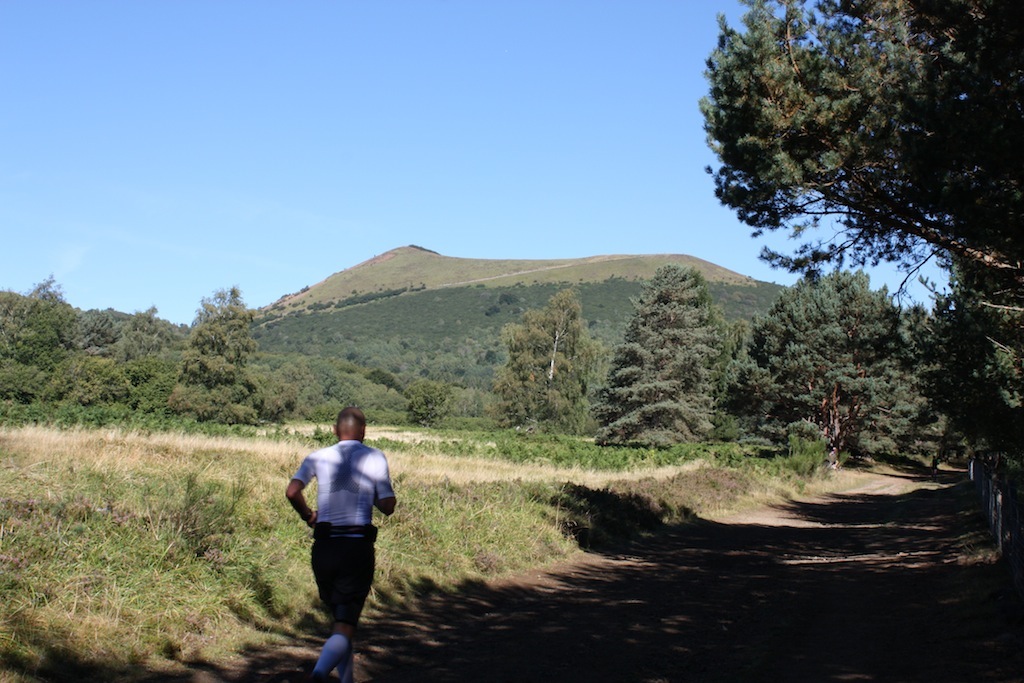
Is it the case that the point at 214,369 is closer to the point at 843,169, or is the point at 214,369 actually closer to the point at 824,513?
the point at 824,513

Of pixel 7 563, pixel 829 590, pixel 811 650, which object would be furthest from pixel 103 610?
pixel 829 590

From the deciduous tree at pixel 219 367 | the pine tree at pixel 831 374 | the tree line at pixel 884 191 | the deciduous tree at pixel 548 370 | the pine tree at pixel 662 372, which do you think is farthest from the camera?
the deciduous tree at pixel 548 370

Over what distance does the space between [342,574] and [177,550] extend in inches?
136

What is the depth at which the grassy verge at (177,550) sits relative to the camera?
21.3 feet

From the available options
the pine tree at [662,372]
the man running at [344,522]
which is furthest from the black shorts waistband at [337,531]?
the pine tree at [662,372]

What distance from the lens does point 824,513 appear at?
26219 mm

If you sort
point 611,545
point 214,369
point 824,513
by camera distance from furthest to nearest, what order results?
point 214,369, point 824,513, point 611,545

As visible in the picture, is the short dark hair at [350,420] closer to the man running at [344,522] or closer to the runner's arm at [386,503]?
the man running at [344,522]

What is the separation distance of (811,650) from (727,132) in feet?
26.7

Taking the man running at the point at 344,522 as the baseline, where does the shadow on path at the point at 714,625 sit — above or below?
below

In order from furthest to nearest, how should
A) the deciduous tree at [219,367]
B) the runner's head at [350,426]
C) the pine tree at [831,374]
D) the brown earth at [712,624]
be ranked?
1. the deciduous tree at [219,367]
2. the pine tree at [831,374]
3. the brown earth at [712,624]
4. the runner's head at [350,426]

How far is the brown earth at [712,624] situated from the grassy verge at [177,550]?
53 centimetres

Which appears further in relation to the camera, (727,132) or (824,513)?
(824,513)

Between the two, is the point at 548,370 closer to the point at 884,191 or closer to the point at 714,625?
the point at 884,191
